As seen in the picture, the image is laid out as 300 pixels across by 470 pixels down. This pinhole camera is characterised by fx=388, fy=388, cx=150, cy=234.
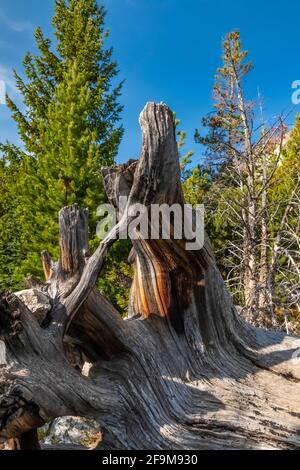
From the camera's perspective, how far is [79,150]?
10773 millimetres

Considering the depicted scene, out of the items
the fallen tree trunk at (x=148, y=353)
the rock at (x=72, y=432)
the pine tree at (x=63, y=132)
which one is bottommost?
the rock at (x=72, y=432)

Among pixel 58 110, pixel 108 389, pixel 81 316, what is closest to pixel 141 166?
pixel 81 316

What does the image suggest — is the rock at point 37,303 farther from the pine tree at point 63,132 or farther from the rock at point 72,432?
the pine tree at point 63,132

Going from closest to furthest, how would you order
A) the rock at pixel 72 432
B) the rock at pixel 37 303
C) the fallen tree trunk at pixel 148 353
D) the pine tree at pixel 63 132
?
the fallen tree trunk at pixel 148 353 → the rock at pixel 37 303 → the rock at pixel 72 432 → the pine tree at pixel 63 132

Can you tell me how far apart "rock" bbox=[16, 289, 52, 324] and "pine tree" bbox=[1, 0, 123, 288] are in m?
7.20

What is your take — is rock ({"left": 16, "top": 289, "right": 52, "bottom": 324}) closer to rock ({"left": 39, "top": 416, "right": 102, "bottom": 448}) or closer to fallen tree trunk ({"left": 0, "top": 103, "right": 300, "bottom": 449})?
fallen tree trunk ({"left": 0, "top": 103, "right": 300, "bottom": 449})

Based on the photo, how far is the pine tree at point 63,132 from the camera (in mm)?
10500

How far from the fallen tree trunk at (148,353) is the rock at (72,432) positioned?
47.8 inches

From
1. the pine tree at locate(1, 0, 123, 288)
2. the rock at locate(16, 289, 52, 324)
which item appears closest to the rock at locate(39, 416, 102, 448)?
the rock at locate(16, 289, 52, 324)

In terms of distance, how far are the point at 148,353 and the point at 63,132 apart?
8663mm

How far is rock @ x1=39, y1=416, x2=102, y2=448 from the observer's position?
14.7 ft

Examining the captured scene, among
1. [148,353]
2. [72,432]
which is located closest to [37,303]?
[148,353]

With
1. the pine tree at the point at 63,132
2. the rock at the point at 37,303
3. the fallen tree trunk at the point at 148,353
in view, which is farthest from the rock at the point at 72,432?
the pine tree at the point at 63,132
